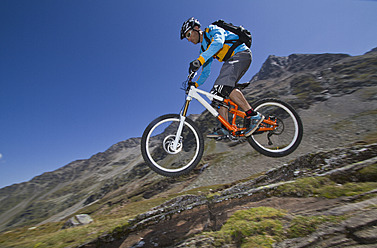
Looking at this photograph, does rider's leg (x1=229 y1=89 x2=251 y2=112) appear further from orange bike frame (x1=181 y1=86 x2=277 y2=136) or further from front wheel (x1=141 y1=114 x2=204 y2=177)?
front wheel (x1=141 y1=114 x2=204 y2=177)

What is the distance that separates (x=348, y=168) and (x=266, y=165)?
160 ft

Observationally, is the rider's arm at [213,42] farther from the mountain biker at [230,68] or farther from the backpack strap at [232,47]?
the backpack strap at [232,47]

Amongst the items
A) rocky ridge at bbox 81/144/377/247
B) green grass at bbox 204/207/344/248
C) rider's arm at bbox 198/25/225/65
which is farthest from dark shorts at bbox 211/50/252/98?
green grass at bbox 204/207/344/248

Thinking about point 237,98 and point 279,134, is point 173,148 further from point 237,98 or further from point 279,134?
point 279,134

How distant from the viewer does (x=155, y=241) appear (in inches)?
165

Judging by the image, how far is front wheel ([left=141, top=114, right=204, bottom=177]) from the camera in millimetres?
5762

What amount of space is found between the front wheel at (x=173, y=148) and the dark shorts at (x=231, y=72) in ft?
5.38

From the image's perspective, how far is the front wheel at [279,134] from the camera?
21.4 feet

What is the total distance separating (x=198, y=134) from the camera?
6.27 metres

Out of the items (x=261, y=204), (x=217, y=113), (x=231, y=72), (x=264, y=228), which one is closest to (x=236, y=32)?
(x=231, y=72)

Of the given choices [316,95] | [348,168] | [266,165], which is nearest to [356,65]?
[316,95]

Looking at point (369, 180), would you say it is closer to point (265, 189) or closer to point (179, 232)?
point (265, 189)

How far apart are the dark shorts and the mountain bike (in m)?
0.33

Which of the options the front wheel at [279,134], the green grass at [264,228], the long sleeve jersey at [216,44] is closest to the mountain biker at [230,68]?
the long sleeve jersey at [216,44]
